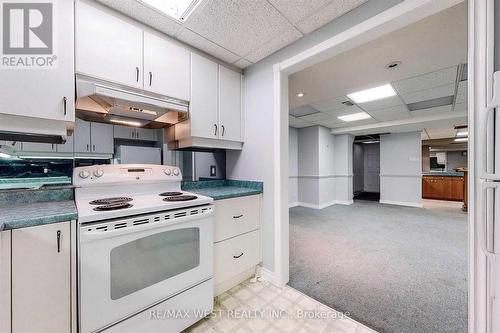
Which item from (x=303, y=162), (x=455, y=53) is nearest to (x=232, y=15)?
(x=455, y=53)

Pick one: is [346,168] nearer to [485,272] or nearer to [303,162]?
[303,162]

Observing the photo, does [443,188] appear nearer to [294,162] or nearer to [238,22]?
[294,162]

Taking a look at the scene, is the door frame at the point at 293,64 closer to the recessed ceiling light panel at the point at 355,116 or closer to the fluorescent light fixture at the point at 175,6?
the fluorescent light fixture at the point at 175,6

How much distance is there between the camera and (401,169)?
5.91 meters

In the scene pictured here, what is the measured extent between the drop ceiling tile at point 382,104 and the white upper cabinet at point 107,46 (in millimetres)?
3661

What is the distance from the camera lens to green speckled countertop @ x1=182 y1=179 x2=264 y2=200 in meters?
1.81

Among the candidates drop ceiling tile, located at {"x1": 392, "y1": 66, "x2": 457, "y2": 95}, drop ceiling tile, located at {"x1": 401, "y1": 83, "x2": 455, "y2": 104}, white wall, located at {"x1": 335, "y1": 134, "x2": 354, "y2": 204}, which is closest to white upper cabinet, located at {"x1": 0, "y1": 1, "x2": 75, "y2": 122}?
drop ceiling tile, located at {"x1": 392, "y1": 66, "x2": 457, "y2": 95}

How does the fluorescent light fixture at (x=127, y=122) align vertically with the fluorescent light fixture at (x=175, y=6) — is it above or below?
below

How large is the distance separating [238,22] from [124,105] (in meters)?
1.10

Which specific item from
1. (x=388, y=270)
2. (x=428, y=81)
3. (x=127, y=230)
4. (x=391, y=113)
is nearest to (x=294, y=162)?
(x=391, y=113)

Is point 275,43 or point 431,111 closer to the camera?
point 275,43

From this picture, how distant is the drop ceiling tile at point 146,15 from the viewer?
138 cm

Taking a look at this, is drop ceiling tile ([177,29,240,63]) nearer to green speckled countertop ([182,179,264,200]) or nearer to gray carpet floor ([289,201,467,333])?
green speckled countertop ([182,179,264,200])

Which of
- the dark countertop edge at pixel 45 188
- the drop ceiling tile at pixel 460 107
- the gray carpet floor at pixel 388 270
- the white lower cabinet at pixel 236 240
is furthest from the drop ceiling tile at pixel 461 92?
the dark countertop edge at pixel 45 188
